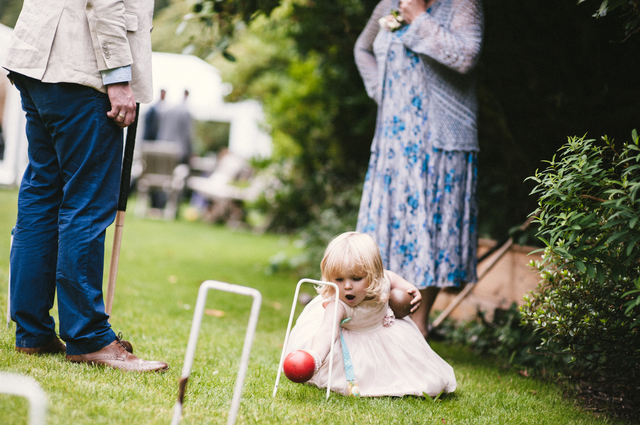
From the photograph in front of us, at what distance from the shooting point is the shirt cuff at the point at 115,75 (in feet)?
7.29

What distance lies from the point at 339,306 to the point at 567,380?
131cm

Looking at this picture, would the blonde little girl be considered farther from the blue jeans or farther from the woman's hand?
the woman's hand

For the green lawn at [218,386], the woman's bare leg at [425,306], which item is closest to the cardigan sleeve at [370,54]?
the woman's bare leg at [425,306]

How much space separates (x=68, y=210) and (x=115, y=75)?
0.56 meters

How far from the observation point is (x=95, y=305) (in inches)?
88.8

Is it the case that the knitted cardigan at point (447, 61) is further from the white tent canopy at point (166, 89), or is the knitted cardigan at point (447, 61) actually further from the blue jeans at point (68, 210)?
the white tent canopy at point (166, 89)

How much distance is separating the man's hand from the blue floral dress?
140 cm

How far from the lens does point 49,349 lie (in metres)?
2.44

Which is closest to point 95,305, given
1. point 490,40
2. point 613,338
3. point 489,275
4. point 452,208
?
point 452,208

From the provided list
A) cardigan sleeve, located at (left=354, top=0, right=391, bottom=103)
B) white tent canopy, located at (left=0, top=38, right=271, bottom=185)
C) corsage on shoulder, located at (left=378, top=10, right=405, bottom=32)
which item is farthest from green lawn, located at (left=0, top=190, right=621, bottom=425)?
white tent canopy, located at (left=0, top=38, right=271, bottom=185)

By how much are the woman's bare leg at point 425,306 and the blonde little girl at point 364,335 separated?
549 millimetres

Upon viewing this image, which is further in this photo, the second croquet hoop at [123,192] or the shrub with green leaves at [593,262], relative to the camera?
the second croquet hoop at [123,192]

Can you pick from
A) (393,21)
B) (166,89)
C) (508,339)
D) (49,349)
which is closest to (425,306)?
(508,339)

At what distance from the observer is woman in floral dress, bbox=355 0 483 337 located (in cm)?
299
